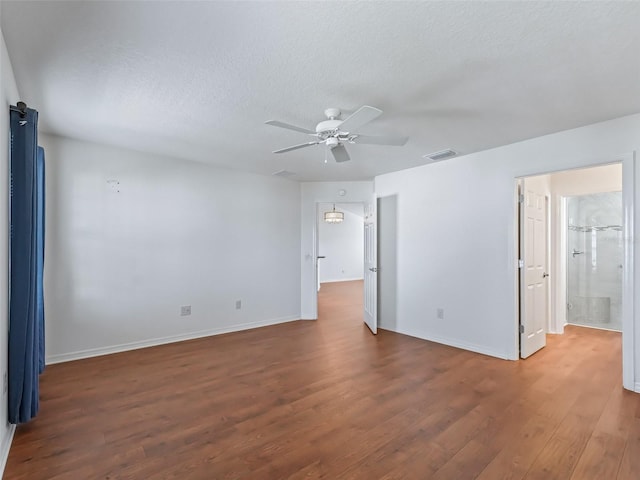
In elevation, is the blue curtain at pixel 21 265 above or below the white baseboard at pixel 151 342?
above

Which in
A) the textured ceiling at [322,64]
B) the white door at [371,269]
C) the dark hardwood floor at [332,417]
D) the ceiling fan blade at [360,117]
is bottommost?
the dark hardwood floor at [332,417]

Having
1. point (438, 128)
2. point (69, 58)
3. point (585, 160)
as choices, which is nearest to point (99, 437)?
point (69, 58)

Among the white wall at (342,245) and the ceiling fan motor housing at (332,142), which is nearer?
the ceiling fan motor housing at (332,142)

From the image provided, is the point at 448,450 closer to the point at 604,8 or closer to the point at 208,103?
the point at 604,8

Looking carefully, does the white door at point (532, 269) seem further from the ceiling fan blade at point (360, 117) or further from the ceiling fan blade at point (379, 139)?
the ceiling fan blade at point (360, 117)

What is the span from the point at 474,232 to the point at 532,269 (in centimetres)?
80

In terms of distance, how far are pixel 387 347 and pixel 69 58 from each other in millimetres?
4128

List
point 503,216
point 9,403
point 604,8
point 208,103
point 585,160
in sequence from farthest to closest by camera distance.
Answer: point 503,216
point 585,160
point 208,103
point 9,403
point 604,8

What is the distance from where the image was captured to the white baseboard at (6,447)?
1.90 metres

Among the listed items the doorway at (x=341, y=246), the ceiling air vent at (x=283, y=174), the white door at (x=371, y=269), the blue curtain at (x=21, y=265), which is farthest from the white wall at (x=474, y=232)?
the doorway at (x=341, y=246)

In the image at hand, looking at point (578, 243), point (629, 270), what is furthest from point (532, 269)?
point (578, 243)

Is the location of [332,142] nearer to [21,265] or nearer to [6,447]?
[21,265]

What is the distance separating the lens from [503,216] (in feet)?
12.5

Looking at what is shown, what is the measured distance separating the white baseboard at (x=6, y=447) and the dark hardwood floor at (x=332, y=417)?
0.05 meters
